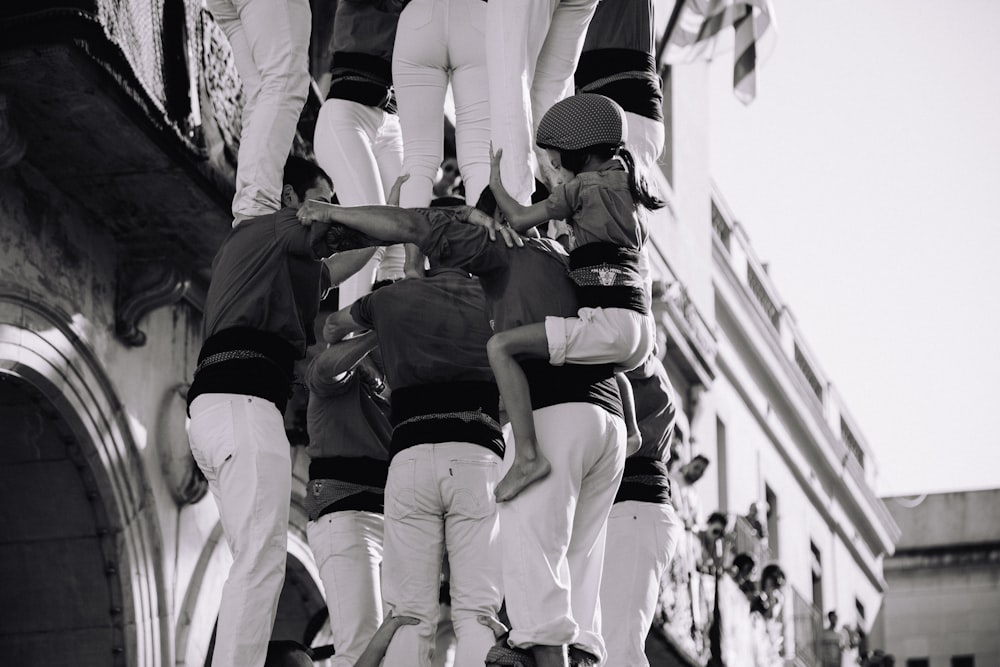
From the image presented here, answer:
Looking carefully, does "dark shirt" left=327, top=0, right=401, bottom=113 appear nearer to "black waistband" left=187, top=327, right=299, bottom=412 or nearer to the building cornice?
"black waistband" left=187, top=327, right=299, bottom=412

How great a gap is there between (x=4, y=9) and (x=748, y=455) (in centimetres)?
2354

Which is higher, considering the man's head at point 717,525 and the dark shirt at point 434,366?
the man's head at point 717,525

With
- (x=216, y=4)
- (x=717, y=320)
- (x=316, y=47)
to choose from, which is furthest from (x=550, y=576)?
(x=717, y=320)

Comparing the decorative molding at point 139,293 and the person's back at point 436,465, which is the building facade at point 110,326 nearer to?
the decorative molding at point 139,293

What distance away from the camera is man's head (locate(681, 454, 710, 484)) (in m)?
21.3

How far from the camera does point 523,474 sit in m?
9.96

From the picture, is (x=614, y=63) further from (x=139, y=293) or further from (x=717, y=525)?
(x=717, y=525)

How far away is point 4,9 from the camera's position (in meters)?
12.8

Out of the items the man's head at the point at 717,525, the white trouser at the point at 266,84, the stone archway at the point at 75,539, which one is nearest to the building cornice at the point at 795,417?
the man's head at the point at 717,525

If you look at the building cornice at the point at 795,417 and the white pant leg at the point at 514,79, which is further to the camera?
the building cornice at the point at 795,417

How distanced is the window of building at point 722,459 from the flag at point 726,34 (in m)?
6.83

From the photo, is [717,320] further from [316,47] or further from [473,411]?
[473,411]

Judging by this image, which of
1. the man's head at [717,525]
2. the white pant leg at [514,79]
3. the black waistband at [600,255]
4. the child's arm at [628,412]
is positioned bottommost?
the child's arm at [628,412]

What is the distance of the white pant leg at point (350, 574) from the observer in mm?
11602
